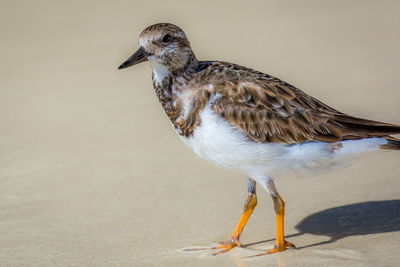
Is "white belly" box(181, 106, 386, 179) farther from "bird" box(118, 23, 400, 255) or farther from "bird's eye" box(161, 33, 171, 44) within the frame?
"bird's eye" box(161, 33, 171, 44)

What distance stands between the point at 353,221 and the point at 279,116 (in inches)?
57.7

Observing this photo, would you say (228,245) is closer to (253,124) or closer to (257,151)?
(257,151)

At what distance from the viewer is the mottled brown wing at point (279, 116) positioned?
6559 mm

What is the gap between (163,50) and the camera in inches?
270

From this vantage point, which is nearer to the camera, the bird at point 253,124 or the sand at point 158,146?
the bird at point 253,124

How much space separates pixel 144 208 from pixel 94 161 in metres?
2.03

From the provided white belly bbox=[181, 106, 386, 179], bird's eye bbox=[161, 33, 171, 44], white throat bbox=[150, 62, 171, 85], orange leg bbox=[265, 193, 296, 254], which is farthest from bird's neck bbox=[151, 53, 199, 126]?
orange leg bbox=[265, 193, 296, 254]

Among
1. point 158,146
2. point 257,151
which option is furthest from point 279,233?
point 158,146

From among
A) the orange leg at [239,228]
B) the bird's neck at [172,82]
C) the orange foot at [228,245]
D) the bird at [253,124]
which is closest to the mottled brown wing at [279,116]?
Result: the bird at [253,124]

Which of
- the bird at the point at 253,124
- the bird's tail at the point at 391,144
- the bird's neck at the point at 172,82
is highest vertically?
the bird's neck at the point at 172,82

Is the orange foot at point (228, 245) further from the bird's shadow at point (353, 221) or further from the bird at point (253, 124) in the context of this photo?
the bird's shadow at point (353, 221)

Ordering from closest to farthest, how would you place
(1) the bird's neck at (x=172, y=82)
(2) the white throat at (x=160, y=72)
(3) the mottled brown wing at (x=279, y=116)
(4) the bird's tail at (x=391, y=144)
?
(3) the mottled brown wing at (x=279, y=116) → (4) the bird's tail at (x=391, y=144) → (1) the bird's neck at (x=172, y=82) → (2) the white throat at (x=160, y=72)

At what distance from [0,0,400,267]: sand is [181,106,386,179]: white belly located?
2.68ft

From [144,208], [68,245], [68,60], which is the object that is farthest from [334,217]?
[68,60]
